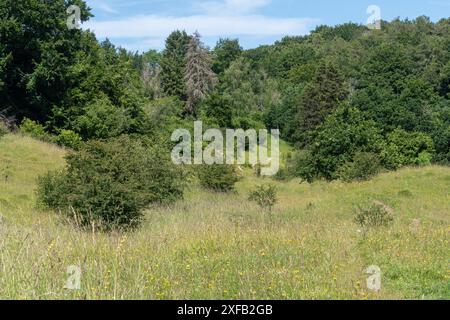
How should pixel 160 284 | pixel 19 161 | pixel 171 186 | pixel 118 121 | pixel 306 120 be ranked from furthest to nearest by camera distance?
pixel 306 120 < pixel 118 121 < pixel 19 161 < pixel 171 186 < pixel 160 284

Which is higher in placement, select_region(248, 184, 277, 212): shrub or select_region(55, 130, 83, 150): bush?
select_region(55, 130, 83, 150): bush

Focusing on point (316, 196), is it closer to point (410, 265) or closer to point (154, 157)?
point (154, 157)

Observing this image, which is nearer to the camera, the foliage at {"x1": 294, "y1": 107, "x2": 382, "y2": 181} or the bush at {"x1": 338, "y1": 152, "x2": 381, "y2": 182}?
the bush at {"x1": 338, "y1": 152, "x2": 381, "y2": 182}

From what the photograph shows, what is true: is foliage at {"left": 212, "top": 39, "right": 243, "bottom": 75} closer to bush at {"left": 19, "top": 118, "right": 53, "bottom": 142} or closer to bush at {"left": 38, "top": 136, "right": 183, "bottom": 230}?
bush at {"left": 19, "top": 118, "right": 53, "bottom": 142}

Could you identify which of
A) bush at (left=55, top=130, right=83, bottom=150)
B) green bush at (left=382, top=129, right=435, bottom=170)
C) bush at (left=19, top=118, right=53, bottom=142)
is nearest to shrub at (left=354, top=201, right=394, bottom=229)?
bush at (left=19, top=118, right=53, bottom=142)

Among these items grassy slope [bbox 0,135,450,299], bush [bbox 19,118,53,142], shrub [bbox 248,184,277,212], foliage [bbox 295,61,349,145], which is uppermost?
foliage [bbox 295,61,349,145]

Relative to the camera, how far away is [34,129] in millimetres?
31031

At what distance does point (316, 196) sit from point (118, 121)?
17213 millimetres

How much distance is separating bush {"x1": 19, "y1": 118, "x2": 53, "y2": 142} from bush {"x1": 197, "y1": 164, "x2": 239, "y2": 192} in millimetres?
10414

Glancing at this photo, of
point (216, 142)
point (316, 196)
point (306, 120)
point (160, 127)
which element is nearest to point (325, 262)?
point (316, 196)

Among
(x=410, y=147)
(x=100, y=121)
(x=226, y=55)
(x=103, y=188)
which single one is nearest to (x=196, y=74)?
(x=226, y=55)

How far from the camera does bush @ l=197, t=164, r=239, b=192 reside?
25281 millimetres

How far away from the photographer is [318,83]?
62.8m

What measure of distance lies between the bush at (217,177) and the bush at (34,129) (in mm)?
10414
